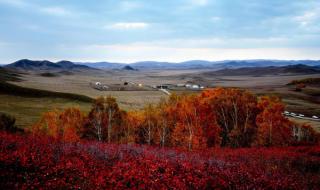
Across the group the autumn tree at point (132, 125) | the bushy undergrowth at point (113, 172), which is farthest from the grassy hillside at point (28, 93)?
the bushy undergrowth at point (113, 172)

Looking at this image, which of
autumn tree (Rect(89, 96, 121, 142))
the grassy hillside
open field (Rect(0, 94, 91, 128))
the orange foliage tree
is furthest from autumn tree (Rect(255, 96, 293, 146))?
the grassy hillside

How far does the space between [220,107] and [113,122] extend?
2183 cm

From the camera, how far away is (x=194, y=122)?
6338cm

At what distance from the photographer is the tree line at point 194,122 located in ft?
197

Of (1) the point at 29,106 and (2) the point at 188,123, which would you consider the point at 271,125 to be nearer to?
(2) the point at 188,123

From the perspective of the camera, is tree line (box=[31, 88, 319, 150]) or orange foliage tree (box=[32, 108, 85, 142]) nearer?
tree line (box=[31, 88, 319, 150])

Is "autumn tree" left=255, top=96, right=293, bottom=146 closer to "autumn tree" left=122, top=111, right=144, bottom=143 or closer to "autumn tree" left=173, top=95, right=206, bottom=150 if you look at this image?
"autumn tree" left=173, top=95, right=206, bottom=150

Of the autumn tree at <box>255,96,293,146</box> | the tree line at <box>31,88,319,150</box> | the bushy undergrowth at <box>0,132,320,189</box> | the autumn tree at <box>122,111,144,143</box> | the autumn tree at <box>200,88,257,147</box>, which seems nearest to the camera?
the bushy undergrowth at <box>0,132,320,189</box>

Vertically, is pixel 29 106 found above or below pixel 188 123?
below

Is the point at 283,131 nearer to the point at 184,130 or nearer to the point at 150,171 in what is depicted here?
the point at 184,130

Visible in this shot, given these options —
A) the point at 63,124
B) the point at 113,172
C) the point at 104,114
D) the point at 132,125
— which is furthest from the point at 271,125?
the point at 113,172

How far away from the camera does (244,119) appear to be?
219 feet

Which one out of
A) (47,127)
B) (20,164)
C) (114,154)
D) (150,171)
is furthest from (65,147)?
(47,127)

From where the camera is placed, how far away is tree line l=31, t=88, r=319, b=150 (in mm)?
60188
